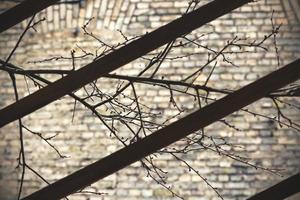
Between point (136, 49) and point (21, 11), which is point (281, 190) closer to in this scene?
point (136, 49)

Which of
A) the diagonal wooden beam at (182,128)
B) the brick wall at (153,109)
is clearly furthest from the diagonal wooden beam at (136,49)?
the brick wall at (153,109)

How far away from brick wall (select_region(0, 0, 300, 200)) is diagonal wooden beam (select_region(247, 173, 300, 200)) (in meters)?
2.92

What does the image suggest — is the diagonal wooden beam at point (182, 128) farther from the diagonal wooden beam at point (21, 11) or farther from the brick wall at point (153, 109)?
the brick wall at point (153, 109)

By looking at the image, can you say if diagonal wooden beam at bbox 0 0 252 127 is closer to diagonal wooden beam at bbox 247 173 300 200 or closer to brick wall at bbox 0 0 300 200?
diagonal wooden beam at bbox 247 173 300 200

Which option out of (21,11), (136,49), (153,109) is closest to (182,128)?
(136,49)

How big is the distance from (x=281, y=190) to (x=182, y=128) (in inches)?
12.3

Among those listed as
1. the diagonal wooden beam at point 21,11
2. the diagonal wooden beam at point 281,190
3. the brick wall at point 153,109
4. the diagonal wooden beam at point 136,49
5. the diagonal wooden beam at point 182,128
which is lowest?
the diagonal wooden beam at point 281,190

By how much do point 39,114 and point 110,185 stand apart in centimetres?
107

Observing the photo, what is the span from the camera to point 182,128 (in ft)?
3.45

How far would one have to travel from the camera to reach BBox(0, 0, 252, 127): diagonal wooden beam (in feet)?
3.42

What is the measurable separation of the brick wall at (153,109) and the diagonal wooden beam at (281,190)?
292cm

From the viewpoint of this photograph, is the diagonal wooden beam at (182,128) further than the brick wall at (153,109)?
No

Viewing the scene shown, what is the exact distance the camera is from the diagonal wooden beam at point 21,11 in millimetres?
1122

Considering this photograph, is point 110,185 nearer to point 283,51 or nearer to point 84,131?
point 84,131
